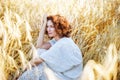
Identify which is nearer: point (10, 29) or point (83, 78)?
point (83, 78)

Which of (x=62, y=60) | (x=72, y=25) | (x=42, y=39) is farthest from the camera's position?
(x=72, y=25)

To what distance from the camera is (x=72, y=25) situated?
10.4 ft

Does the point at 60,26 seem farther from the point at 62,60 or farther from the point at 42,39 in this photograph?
the point at 62,60

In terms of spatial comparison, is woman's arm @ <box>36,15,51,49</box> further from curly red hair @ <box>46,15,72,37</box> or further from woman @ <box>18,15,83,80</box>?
woman @ <box>18,15,83,80</box>

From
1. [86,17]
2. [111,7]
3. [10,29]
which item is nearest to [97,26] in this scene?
[86,17]

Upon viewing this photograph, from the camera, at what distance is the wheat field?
252 cm

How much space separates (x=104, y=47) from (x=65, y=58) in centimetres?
33

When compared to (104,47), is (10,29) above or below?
above

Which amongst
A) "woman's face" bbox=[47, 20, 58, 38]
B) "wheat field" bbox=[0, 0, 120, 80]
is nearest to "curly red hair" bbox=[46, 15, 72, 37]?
"woman's face" bbox=[47, 20, 58, 38]

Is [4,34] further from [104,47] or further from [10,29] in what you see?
[104,47]

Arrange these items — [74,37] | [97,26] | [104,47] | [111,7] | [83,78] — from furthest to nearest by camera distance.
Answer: [111,7] → [97,26] → [74,37] → [104,47] → [83,78]

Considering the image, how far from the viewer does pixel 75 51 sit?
2.65 m

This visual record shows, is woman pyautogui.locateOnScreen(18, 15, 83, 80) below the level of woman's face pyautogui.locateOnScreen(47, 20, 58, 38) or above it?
below

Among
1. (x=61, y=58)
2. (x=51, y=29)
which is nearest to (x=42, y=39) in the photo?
(x=51, y=29)
